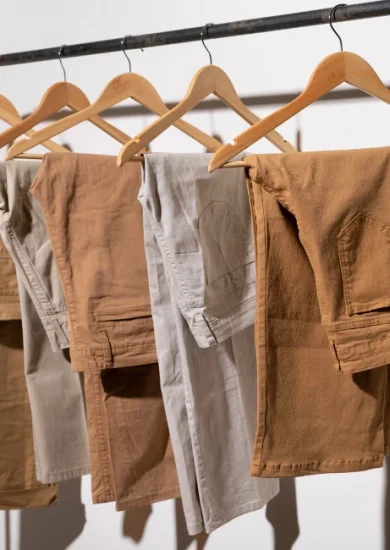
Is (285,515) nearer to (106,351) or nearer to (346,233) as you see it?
(106,351)

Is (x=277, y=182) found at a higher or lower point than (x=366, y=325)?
higher

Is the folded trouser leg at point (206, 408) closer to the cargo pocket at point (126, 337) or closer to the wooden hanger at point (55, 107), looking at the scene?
the cargo pocket at point (126, 337)

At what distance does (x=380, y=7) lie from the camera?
33.5 inches

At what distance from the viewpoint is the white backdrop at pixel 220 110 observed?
1.15 meters

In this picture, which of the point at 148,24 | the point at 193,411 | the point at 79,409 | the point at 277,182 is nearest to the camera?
the point at 277,182

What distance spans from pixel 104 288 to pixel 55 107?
295mm

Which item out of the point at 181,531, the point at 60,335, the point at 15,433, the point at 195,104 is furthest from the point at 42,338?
the point at 181,531

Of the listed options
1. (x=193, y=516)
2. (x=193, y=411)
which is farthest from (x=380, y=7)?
(x=193, y=516)

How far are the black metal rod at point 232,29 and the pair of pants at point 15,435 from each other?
16.9 inches

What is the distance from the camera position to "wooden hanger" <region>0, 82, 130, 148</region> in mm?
1048

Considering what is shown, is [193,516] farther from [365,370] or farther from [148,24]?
[148,24]

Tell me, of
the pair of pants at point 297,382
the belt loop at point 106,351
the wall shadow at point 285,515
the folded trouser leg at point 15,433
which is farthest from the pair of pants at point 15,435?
the pair of pants at point 297,382

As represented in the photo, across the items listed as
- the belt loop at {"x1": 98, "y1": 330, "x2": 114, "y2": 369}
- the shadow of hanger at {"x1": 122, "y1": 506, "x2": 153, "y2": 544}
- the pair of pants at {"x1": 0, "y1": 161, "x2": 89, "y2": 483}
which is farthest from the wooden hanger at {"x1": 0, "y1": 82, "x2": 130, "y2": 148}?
the shadow of hanger at {"x1": 122, "y1": 506, "x2": 153, "y2": 544}

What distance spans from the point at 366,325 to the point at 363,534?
23.0 inches
